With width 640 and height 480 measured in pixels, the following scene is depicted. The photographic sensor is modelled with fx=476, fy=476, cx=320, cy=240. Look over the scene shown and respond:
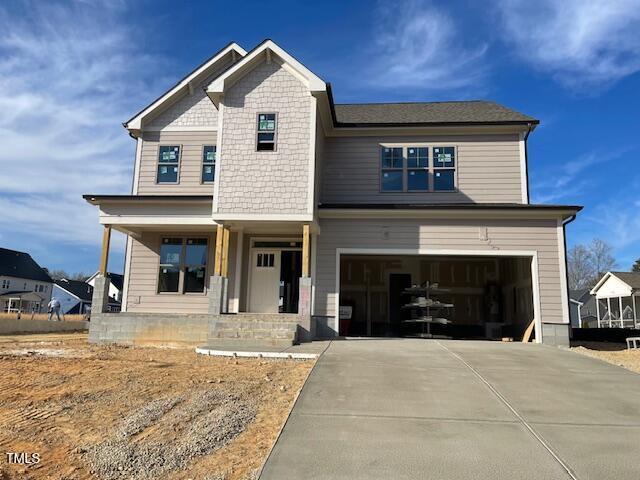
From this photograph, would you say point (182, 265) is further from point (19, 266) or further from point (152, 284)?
point (19, 266)

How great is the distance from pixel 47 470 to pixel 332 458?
8.65 ft

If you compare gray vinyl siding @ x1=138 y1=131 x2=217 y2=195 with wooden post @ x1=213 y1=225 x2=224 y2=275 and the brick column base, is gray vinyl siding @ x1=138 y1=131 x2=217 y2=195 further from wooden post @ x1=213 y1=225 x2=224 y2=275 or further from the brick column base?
the brick column base

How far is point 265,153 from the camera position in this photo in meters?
12.8

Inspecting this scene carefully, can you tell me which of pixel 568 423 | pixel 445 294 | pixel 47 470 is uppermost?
pixel 445 294

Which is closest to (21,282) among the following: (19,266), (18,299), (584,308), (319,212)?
(19,266)

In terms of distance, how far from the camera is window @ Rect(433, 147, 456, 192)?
14656 millimetres

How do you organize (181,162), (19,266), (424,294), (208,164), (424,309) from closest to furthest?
1. (208,164)
2. (181,162)
3. (424,309)
4. (424,294)
5. (19,266)

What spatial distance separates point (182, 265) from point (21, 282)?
156 feet

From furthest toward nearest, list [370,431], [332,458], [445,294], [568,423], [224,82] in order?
[445,294], [224,82], [568,423], [370,431], [332,458]

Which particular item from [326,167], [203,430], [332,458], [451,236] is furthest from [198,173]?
[332,458]

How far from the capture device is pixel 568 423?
5.29m

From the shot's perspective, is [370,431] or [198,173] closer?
[370,431]

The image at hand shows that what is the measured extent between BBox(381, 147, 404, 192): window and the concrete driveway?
7212 millimetres

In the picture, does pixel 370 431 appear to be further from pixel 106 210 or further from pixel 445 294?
pixel 445 294
